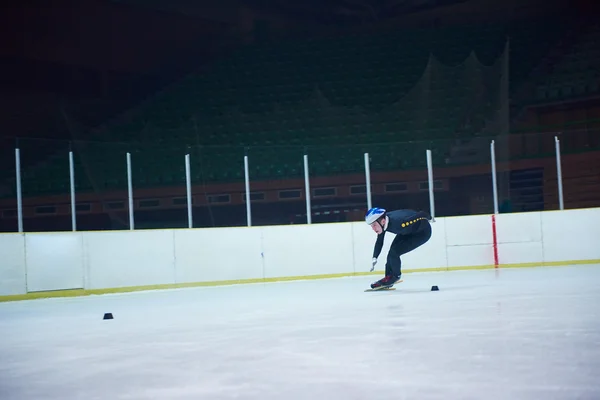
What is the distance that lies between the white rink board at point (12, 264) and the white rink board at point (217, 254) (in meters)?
2.49

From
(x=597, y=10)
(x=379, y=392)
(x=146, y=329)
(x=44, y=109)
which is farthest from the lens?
(x=597, y=10)

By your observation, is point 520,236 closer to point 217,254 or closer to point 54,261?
point 217,254

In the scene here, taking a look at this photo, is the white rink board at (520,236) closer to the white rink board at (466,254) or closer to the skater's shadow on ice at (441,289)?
the white rink board at (466,254)

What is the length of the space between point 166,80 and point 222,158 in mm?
9940

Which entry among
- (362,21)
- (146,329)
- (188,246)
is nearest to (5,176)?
(188,246)

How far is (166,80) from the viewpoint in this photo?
2183cm

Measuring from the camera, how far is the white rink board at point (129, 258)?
11094mm

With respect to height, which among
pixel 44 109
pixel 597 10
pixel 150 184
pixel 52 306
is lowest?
pixel 52 306

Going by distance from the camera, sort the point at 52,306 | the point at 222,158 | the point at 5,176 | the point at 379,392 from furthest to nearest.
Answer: the point at 222,158
the point at 5,176
the point at 52,306
the point at 379,392

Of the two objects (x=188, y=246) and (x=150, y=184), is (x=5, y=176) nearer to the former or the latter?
(x=150, y=184)

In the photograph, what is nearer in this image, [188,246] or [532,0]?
[188,246]

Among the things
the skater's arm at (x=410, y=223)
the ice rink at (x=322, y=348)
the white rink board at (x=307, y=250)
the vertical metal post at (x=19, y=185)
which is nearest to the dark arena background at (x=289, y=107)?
the vertical metal post at (x=19, y=185)

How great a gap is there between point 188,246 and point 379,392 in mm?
9390

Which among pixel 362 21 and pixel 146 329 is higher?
pixel 362 21
